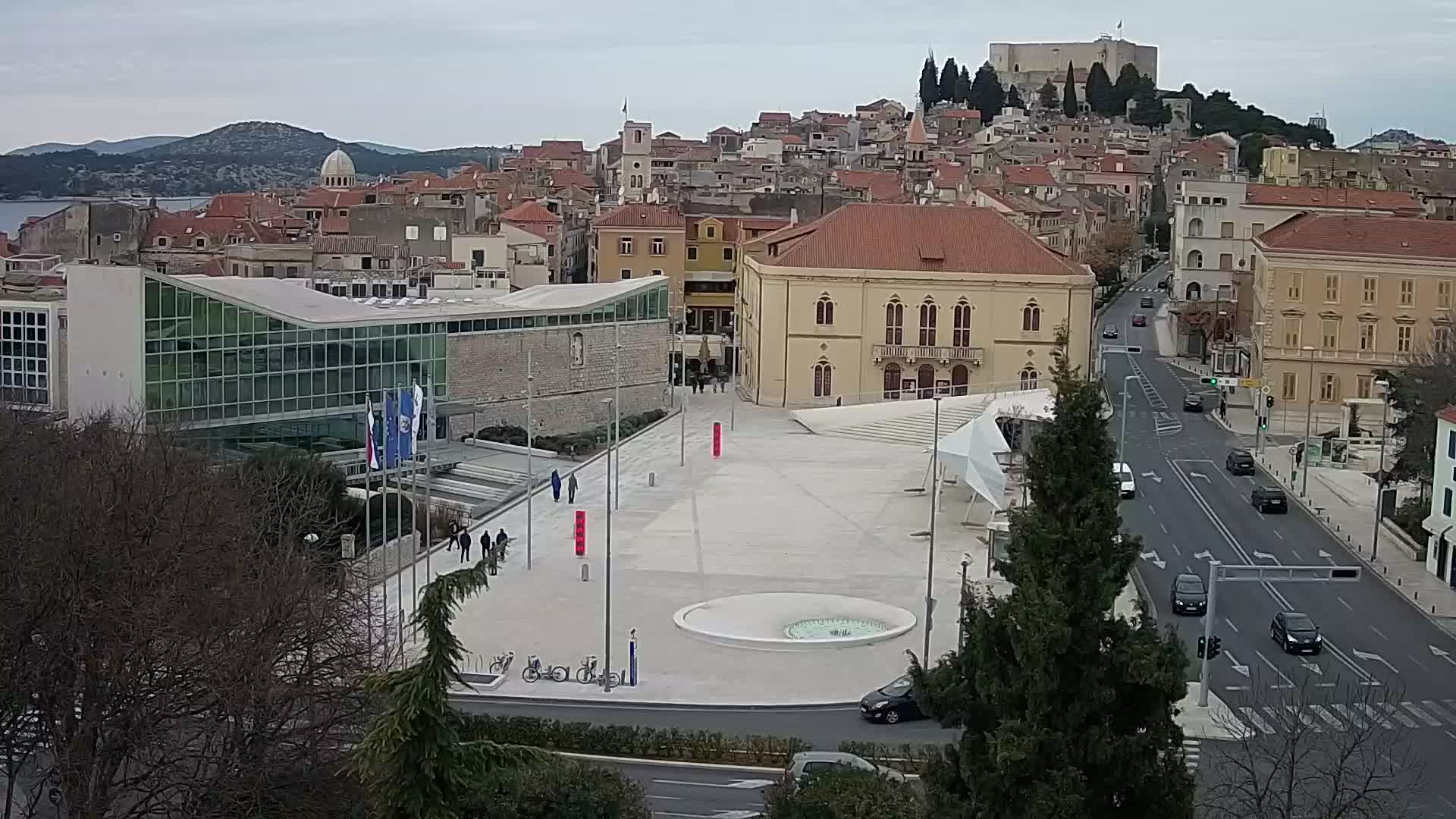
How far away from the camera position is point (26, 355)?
1811 inches

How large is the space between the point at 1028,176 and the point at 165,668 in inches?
→ 3456

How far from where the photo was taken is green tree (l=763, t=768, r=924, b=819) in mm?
18016

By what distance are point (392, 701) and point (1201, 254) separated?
63016 mm

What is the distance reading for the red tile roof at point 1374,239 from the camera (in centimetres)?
5434

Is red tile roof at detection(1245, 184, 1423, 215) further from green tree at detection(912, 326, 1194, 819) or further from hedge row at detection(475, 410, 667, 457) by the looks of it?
green tree at detection(912, 326, 1194, 819)

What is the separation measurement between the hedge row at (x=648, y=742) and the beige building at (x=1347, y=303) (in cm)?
3574

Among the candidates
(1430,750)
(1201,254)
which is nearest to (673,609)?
(1430,750)

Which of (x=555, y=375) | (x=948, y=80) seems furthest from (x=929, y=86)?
(x=555, y=375)

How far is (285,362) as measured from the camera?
43.8 m

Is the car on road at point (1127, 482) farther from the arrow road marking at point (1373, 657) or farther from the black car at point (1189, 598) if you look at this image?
the arrow road marking at point (1373, 657)

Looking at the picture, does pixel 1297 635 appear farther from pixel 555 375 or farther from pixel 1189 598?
pixel 555 375

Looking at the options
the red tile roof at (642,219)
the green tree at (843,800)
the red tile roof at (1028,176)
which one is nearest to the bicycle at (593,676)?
the green tree at (843,800)

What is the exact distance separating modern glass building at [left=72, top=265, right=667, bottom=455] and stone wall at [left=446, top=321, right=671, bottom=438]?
178 millimetres

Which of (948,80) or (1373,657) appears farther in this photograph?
(948,80)
